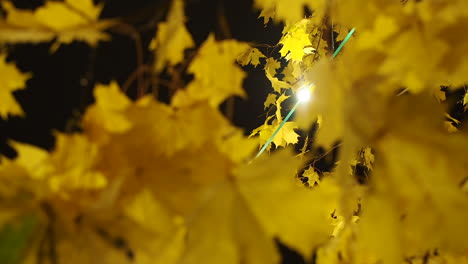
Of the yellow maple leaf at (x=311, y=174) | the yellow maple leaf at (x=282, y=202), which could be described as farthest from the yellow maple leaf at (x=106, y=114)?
the yellow maple leaf at (x=311, y=174)

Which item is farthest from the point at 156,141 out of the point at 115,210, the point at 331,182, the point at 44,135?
the point at 44,135

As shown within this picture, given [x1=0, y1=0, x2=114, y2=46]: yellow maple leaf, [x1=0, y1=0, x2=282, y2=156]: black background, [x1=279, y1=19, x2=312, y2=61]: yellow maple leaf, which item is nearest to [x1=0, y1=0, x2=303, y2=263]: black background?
[x1=0, y1=0, x2=282, y2=156]: black background

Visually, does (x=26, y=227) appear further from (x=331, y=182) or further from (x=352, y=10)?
(x=352, y=10)

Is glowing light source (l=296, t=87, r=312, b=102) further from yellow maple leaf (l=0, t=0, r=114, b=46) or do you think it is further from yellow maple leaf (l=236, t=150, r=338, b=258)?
yellow maple leaf (l=0, t=0, r=114, b=46)

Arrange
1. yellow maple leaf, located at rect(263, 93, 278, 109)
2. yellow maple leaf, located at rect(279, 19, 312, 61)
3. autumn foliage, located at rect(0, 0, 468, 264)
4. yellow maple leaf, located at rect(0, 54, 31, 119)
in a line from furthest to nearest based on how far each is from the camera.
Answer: yellow maple leaf, located at rect(263, 93, 278, 109) → yellow maple leaf, located at rect(279, 19, 312, 61) → yellow maple leaf, located at rect(0, 54, 31, 119) → autumn foliage, located at rect(0, 0, 468, 264)

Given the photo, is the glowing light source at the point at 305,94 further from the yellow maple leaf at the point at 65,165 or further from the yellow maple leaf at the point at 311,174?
the yellow maple leaf at the point at 311,174
